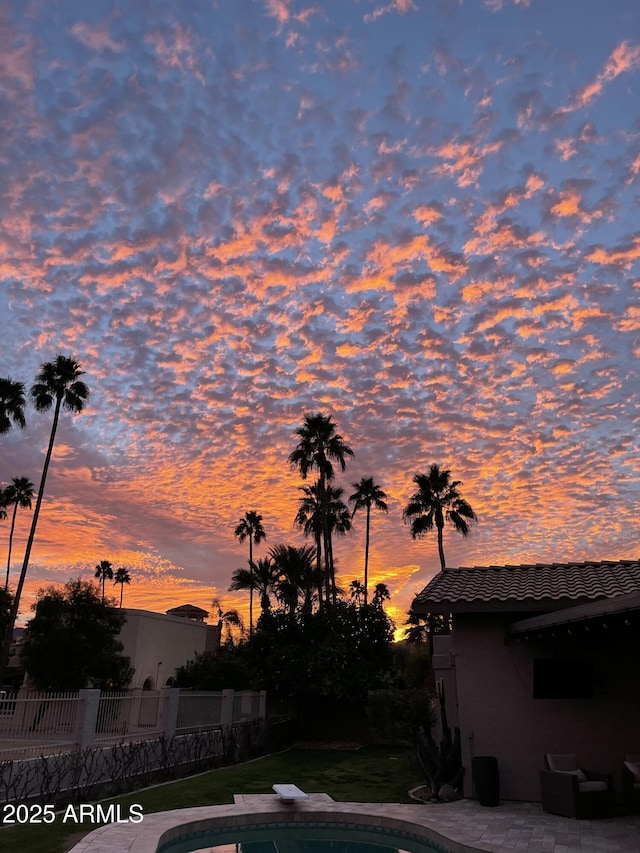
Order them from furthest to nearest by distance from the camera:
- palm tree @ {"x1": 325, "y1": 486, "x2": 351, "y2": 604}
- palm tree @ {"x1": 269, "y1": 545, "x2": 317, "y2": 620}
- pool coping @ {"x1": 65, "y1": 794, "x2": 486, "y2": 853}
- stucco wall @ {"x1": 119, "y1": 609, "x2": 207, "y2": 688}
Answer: palm tree @ {"x1": 325, "y1": 486, "x2": 351, "y2": 604} < stucco wall @ {"x1": 119, "y1": 609, "x2": 207, "y2": 688} < palm tree @ {"x1": 269, "y1": 545, "x2": 317, "y2": 620} < pool coping @ {"x1": 65, "y1": 794, "x2": 486, "y2": 853}

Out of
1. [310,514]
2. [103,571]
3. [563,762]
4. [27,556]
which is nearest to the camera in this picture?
[563,762]

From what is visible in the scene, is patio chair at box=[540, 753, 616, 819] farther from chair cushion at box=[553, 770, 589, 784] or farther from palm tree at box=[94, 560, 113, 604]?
palm tree at box=[94, 560, 113, 604]

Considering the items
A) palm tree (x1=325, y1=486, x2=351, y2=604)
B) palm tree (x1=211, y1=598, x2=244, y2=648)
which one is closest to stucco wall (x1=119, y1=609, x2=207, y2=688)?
palm tree (x1=325, y1=486, x2=351, y2=604)

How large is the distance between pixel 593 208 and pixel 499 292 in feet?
10.7

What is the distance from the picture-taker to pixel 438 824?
31.5ft

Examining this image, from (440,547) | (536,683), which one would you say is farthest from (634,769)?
(440,547)

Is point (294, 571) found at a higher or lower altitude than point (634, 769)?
higher

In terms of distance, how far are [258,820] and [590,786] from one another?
18.3 ft

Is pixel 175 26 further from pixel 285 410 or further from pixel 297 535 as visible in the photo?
pixel 297 535

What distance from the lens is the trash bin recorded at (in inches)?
432

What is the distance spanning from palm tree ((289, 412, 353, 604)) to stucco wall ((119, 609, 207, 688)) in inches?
477

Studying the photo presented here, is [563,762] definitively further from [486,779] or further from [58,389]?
[58,389]

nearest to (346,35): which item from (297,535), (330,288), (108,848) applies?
(330,288)

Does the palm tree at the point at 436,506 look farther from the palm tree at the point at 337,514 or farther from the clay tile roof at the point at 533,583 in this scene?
the clay tile roof at the point at 533,583
